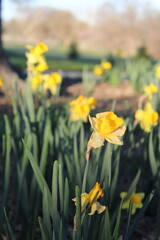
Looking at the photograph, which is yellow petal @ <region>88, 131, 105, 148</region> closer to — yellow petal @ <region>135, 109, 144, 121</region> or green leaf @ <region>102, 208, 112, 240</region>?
green leaf @ <region>102, 208, 112, 240</region>

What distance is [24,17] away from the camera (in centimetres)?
4762

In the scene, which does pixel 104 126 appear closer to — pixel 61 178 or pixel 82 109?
pixel 61 178

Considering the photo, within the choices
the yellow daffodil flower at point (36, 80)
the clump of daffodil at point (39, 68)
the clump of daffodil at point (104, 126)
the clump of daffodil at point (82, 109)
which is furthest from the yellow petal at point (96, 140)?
the yellow daffodil flower at point (36, 80)

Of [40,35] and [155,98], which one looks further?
[40,35]

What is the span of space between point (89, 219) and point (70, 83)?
535 cm

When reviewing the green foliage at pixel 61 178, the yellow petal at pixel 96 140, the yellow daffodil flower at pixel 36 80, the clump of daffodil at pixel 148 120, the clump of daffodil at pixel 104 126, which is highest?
the yellow daffodil flower at pixel 36 80

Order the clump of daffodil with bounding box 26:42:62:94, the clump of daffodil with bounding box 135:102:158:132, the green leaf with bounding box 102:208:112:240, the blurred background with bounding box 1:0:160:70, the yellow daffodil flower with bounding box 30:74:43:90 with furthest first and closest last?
1. the blurred background with bounding box 1:0:160:70
2. the yellow daffodil flower with bounding box 30:74:43:90
3. the clump of daffodil with bounding box 26:42:62:94
4. the clump of daffodil with bounding box 135:102:158:132
5. the green leaf with bounding box 102:208:112:240

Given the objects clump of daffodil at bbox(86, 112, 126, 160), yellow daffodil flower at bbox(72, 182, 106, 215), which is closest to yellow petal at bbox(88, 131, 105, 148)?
clump of daffodil at bbox(86, 112, 126, 160)

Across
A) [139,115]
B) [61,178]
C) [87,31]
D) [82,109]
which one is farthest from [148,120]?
[87,31]

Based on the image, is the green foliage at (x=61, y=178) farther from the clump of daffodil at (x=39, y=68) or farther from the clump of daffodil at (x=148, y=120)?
the clump of daffodil at (x=39, y=68)

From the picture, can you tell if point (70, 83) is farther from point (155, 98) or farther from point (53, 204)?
point (53, 204)

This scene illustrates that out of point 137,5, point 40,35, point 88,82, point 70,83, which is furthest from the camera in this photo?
point 40,35

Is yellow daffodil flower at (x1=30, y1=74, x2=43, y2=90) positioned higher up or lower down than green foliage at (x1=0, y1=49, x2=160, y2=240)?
higher up

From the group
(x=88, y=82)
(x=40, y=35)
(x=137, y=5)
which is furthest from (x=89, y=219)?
(x=40, y=35)
